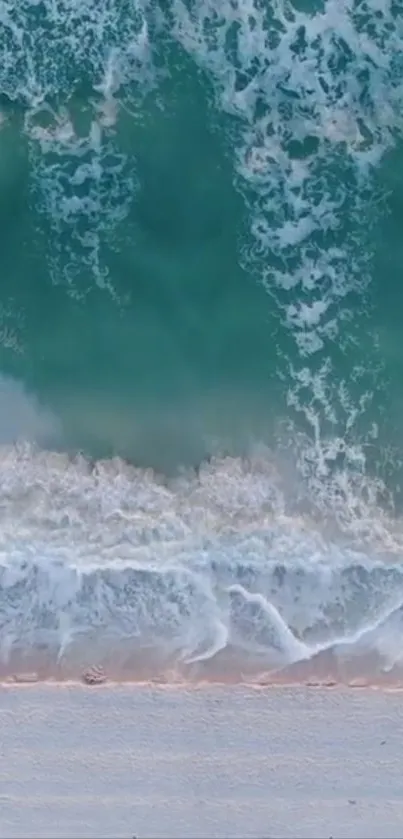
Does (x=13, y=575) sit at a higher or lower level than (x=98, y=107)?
lower

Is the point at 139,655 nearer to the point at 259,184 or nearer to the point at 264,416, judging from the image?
the point at 264,416

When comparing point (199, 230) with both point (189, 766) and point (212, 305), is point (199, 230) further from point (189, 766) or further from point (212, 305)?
point (189, 766)

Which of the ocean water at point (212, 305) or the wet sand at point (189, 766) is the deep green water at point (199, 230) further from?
the wet sand at point (189, 766)

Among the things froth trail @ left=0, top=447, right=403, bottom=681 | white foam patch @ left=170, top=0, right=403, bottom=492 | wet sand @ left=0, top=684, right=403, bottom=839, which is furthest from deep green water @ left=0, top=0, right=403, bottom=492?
wet sand @ left=0, top=684, right=403, bottom=839

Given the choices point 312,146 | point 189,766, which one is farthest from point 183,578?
point 312,146

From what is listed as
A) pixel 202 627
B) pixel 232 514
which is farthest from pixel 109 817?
pixel 232 514

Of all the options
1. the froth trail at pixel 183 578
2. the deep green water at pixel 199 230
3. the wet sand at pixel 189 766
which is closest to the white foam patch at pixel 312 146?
the deep green water at pixel 199 230

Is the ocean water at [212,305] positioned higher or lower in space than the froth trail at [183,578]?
higher
